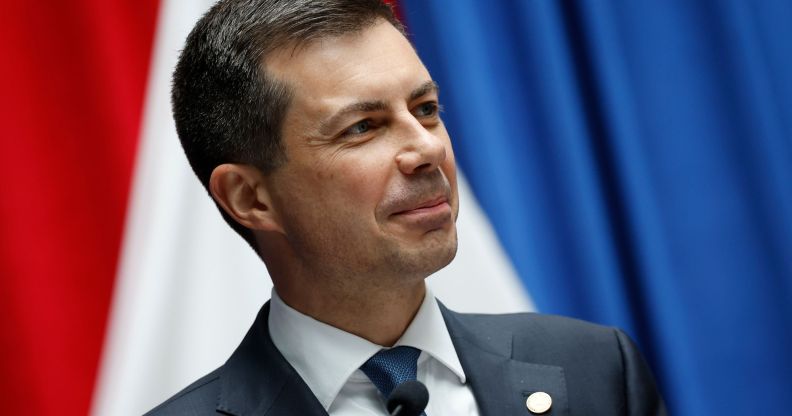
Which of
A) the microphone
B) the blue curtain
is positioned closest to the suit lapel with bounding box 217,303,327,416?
the microphone

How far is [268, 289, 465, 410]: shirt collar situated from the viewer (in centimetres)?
147

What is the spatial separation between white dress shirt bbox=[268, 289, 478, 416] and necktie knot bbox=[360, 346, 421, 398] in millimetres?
12

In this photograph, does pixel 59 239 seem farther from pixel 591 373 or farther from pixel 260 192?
pixel 591 373

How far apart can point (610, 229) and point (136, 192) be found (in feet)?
3.91

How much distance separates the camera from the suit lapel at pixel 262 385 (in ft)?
4.77

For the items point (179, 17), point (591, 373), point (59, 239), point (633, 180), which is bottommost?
point (591, 373)

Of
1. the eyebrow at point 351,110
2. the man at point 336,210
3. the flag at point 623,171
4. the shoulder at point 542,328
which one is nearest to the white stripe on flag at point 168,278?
the flag at point 623,171

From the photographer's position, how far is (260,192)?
1530 millimetres

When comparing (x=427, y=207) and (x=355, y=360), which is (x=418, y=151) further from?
(x=355, y=360)

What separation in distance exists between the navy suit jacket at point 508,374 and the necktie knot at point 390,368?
0.10 metres

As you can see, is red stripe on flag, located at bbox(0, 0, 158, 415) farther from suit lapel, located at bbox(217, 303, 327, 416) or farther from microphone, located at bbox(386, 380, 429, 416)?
microphone, located at bbox(386, 380, 429, 416)

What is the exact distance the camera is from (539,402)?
1525mm

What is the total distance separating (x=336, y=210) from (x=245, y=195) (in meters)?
0.20

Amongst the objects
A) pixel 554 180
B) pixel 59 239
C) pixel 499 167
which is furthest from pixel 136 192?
pixel 554 180
